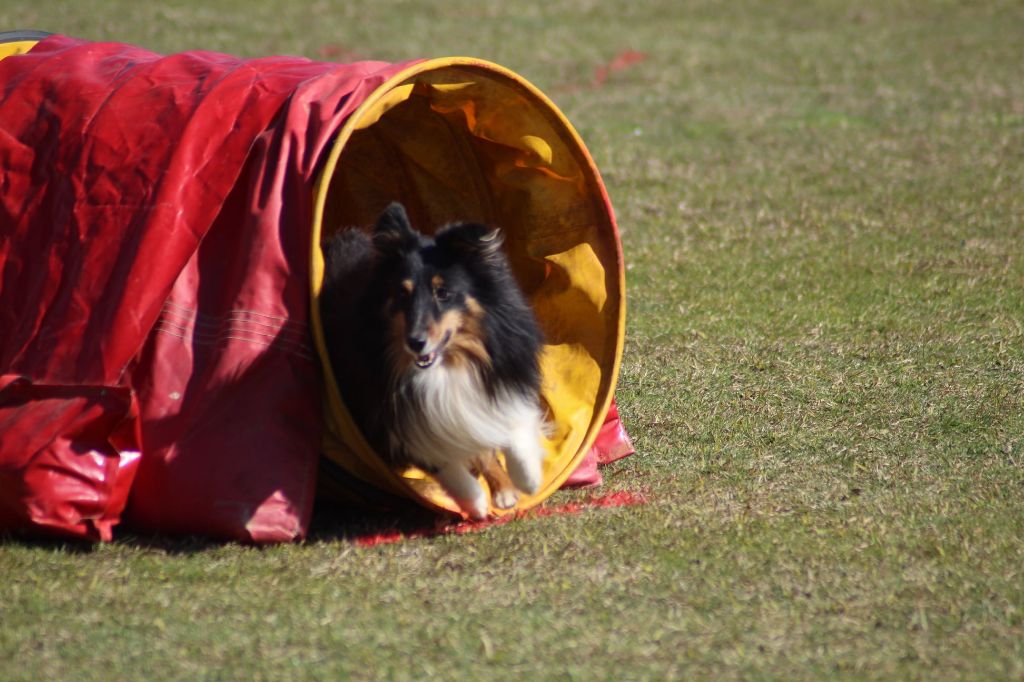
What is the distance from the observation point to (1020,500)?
4754 millimetres

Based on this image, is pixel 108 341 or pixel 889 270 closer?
pixel 108 341

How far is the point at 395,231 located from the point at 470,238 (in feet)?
0.91

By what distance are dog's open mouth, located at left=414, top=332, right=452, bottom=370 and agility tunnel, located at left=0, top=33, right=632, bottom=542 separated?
1.10 ft

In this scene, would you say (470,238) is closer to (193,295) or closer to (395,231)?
(395,231)

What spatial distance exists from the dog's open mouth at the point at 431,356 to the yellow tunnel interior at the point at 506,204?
0.34 m

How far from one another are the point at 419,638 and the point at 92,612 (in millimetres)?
1066

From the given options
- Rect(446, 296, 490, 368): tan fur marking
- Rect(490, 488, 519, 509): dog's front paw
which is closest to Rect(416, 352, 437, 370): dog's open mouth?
Rect(446, 296, 490, 368): tan fur marking

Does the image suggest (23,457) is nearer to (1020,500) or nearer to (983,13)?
(1020,500)

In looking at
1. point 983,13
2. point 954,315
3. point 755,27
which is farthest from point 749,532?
point 983,13

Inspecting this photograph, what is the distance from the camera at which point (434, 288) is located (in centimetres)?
453

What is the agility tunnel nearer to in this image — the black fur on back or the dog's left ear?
the black fur on back

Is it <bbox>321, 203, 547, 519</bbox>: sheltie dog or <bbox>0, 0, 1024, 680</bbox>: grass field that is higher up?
<bbox>321, 203, 547, 519</bbox>: sheltie dog

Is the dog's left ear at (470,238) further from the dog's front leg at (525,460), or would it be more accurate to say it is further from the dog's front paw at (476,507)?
the dog's front paw at (476,507)

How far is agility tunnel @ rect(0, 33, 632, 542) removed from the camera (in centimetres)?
441
